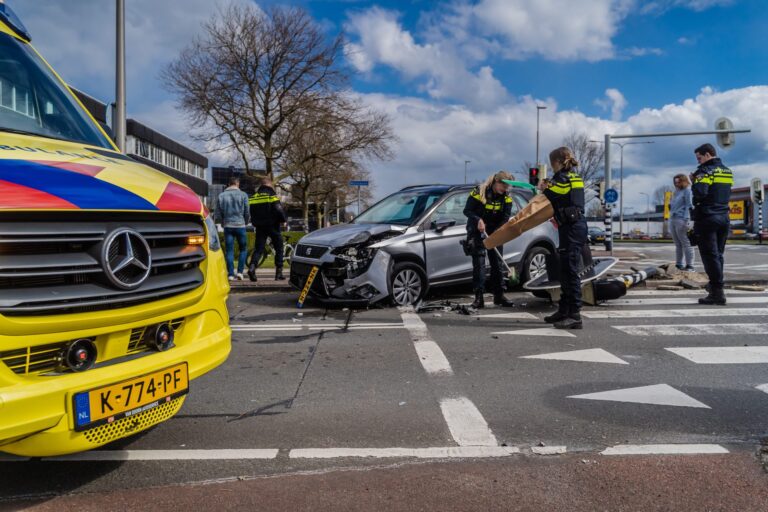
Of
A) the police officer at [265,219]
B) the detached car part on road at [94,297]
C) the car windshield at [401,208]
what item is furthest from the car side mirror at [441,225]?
the detached car part on road at [94,297]

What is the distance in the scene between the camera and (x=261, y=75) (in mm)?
26078

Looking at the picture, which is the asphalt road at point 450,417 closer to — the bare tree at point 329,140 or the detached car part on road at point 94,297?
the detached car part on road at point 94,297

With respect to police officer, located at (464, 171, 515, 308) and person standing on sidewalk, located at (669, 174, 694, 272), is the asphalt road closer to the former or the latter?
police officer, located at (464, 171, 515, 308)

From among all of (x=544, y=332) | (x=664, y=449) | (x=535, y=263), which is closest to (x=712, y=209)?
(x=535, y=263)

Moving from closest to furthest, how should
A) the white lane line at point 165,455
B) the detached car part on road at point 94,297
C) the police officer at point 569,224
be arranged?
the detached car part on road at point 94,297 < the white lane line at point 165,455 < the police officer at point 569,224

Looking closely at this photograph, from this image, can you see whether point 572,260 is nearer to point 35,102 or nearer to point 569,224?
point 569,224

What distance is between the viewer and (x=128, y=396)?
8.53 ft

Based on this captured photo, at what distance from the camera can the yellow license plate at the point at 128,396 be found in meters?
2.40

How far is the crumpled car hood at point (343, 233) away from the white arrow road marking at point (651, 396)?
4.23 m

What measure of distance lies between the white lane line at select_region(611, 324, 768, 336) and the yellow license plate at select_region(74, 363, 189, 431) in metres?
5.05

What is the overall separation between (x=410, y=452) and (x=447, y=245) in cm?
552

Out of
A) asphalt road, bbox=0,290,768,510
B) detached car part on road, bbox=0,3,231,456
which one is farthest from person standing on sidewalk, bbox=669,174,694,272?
detached car part on road, bbox=0,3,231,456

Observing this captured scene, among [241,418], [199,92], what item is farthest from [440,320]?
[199,92]

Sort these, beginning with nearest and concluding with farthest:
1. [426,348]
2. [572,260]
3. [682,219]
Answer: [426,348] < [572,260] < [682,219]
